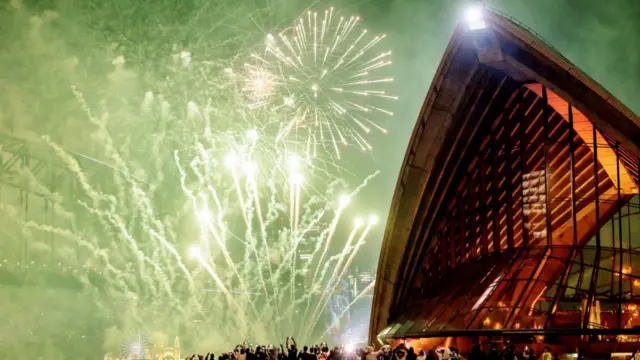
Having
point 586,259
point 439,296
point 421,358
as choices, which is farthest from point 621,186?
point 421,358

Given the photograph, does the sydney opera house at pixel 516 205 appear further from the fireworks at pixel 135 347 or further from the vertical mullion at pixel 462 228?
the fireworks at pixel 135 347

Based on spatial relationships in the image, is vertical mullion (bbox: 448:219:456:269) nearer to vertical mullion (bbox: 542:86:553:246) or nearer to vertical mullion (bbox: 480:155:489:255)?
vertical mullion (bbox: 480:155:489:255)

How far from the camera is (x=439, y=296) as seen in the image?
112ft

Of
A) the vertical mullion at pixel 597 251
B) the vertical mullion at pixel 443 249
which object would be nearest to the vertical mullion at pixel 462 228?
the vertical mullion at pixel 443 249

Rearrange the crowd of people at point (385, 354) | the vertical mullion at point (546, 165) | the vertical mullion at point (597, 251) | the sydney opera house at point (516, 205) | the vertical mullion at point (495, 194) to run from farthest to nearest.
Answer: the vertical mullion at point (495, 194)
the vertical mullion at point (546, 165)
the sydney opera house at point (516, 205)
the vertical mullion at point (597, 251)
the crowd of people at point (385, 354)

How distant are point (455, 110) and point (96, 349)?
252ft

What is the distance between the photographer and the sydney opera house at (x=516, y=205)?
27531 mm

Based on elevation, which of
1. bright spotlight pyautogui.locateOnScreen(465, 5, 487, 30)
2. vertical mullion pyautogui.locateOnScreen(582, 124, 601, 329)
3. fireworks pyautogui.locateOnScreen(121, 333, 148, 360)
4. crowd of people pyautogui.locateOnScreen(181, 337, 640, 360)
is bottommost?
fireworks pyautogui.locateOnScreen(121, 333, 148, 360)

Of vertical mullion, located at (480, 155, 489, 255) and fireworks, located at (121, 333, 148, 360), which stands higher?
vertical mullion, located at (480, 155, 489, 255)

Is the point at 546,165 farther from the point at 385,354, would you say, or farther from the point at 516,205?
the point at 385,354

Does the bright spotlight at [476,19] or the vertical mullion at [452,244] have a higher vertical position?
the bright spotlight at [476,19]

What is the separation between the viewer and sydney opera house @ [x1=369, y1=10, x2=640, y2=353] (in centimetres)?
2753

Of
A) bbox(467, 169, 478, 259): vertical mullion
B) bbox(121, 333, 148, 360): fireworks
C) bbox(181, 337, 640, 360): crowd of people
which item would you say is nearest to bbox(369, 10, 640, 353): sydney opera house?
bbox(467, 169, 478, 259): vertical mullion

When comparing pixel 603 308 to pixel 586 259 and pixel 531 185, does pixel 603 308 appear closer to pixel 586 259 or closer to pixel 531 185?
pixel 586 259
